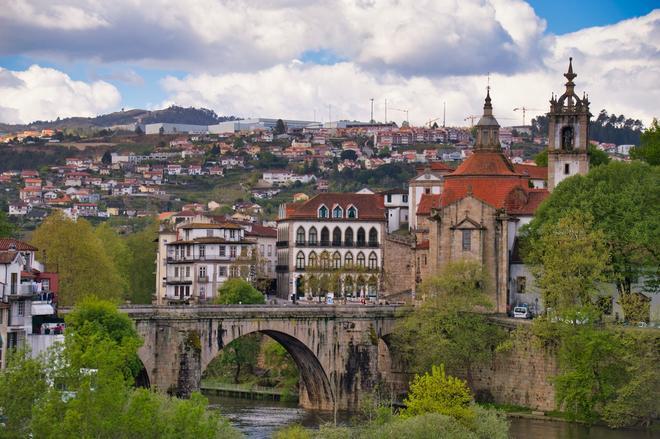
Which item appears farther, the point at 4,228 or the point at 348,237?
the point at 348,237

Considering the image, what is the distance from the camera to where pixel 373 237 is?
154875 mm

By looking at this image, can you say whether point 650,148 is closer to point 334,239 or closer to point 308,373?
point 334,239

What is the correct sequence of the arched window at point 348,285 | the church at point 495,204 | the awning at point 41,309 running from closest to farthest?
the awning at point 41,309
the church at point 495,204
the arched window at point 348,285

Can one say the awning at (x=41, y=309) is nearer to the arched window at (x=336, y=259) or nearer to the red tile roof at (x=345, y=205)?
the arched window at (x=336, y=259)

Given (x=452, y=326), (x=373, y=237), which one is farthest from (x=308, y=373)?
(x=373, y=237)

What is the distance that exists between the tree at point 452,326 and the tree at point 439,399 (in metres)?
21.3

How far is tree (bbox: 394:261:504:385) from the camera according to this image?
118625 millimetres

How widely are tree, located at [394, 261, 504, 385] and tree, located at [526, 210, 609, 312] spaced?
5.66 m

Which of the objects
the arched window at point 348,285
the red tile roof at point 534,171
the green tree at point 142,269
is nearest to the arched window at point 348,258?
the arched window at point 348,285

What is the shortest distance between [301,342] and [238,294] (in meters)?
21.7

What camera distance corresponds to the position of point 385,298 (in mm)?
148750

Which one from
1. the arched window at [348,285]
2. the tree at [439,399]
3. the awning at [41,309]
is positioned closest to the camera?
the tree at [439,399]

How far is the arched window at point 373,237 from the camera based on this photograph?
Result: 155 metres

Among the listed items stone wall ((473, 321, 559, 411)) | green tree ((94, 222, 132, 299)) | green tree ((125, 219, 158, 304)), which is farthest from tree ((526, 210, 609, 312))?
green tree ((125, 219, 158, 304))
